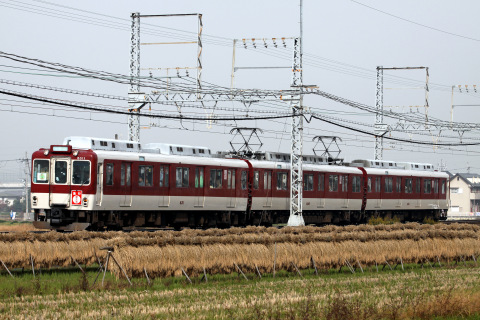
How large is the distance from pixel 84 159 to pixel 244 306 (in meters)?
18.5

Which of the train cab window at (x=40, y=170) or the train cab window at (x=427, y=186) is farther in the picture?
the train cab window at (x=427, y=186)

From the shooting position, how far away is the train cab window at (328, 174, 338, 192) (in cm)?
4941

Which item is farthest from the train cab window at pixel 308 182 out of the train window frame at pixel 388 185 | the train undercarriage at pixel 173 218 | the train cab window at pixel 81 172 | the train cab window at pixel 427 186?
the train cab window at pixel 81 172

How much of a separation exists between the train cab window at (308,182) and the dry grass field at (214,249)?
18897mm

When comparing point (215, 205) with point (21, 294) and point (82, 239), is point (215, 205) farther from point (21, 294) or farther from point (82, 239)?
point (21, 294)

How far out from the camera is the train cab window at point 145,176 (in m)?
36.3

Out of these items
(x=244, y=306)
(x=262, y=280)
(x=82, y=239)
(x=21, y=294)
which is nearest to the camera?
(x=244, y=306)

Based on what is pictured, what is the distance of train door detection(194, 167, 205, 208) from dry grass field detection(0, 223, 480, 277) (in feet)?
39.2

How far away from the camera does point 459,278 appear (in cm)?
2352

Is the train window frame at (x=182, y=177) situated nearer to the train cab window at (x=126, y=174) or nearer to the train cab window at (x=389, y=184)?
the train cab window at (x=126, y=174)

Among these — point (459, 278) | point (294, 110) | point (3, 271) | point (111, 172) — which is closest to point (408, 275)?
point (459, 278)

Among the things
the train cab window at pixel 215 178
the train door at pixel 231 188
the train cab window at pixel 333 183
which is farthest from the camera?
the train cab window at pixel 333 183

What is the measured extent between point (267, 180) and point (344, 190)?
25.0ft

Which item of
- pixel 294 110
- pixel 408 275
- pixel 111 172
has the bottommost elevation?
pixel 408 275
